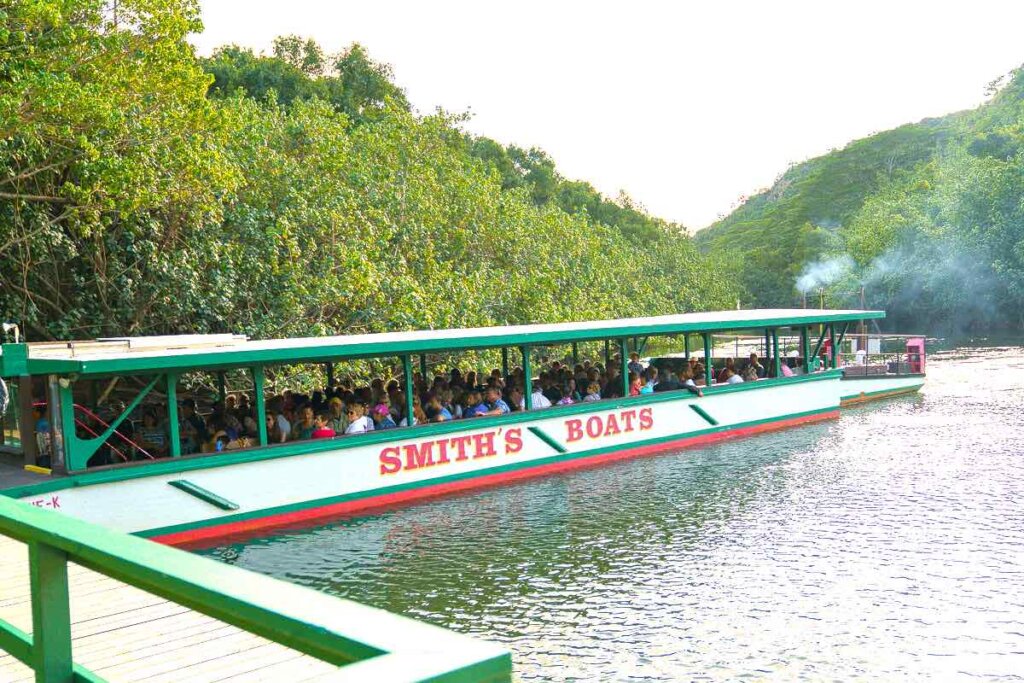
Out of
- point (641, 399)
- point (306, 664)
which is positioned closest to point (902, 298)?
point (641, 399)

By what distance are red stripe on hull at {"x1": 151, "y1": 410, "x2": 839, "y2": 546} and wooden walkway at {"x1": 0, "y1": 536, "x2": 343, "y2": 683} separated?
8378 millimetres

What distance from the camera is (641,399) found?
17797 mm

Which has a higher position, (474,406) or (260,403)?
(260,403)

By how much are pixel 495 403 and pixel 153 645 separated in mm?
12627

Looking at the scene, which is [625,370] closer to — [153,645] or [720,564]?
[720,564]

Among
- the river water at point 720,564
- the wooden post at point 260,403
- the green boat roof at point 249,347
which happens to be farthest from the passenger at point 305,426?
the river water at point 720,564

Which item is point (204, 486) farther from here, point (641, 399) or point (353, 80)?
point (353, 80)

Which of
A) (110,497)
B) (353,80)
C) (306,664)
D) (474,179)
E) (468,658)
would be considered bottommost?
(110,497)

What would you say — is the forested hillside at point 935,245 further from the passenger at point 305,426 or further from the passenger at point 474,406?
the passenger at point 305,426

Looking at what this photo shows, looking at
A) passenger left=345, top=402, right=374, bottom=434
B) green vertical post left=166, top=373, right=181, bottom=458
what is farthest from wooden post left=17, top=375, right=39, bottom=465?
passenger left=345, top=402, right=374, bottom=434

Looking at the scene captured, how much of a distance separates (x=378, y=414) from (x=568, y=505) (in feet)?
10.1

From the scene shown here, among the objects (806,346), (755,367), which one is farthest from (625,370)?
(806,346)

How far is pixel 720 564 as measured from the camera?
10.8 meters

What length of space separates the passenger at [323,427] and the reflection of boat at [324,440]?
371mm
